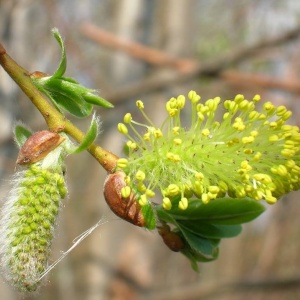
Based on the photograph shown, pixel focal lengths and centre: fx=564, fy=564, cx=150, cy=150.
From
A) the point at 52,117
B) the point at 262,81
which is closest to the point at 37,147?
the point at 52,117

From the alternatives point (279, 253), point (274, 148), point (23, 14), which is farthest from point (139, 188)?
point (279, 253)

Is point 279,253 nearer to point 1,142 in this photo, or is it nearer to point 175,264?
point 175,264

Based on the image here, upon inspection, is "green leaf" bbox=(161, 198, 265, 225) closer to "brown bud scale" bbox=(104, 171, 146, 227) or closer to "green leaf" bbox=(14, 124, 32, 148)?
"brown bud scale" bbox=(104, 171, 146, 227)

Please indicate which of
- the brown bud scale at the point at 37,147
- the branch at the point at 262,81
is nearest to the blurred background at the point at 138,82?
the branch at the point at 262,81

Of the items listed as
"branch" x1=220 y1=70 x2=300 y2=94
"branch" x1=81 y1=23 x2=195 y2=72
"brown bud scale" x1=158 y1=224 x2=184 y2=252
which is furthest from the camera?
"branch" x1=81 y1=23 x2=195 y2=72

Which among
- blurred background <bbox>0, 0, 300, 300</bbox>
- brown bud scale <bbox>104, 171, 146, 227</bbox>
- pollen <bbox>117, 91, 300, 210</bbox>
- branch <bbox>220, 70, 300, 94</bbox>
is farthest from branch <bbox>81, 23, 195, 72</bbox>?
brown bud scale <bbox>104, 171, 146, 227</bbox>

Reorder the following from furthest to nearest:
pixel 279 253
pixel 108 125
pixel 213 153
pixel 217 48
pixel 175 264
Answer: pixel 175 264
pixel 279 253
pixel 217 48
pixel 108 125
pixel 213 153

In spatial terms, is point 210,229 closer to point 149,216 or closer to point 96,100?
point 149,216

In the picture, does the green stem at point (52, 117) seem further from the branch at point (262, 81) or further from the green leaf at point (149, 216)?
the branch at point (262, 81)
